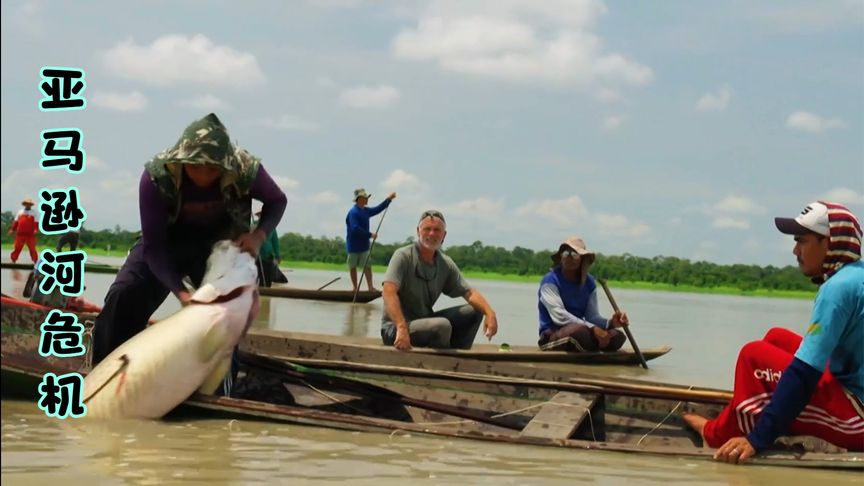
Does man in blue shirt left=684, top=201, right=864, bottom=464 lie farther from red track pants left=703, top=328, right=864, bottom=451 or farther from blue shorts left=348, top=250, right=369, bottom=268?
blue shorts left=348, top=250, right=369, bottom=268

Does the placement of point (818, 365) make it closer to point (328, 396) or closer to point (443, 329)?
point (328, 396)

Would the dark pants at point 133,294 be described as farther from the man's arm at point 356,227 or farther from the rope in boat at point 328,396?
the man's arm at point 356,227

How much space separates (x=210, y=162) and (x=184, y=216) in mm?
556

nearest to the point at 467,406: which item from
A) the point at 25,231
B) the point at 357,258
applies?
the point at 357,258

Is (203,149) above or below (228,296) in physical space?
above

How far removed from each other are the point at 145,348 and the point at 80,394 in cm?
38

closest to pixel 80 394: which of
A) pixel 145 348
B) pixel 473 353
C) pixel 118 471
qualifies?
pixel 145 348

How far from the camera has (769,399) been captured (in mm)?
4301

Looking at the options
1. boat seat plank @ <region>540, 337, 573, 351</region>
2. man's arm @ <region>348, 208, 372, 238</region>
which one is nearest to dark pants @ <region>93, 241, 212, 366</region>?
boat seat plank @ <region>540, 337, 573, 351</region>

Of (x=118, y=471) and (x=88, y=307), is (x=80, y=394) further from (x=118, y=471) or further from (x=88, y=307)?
(x=88, y=307)

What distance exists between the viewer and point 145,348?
4691mm

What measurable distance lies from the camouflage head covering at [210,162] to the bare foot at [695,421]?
270 cm

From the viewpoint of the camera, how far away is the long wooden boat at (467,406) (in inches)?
173

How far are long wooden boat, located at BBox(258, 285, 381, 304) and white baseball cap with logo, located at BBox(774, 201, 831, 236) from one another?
11491 millimetres
